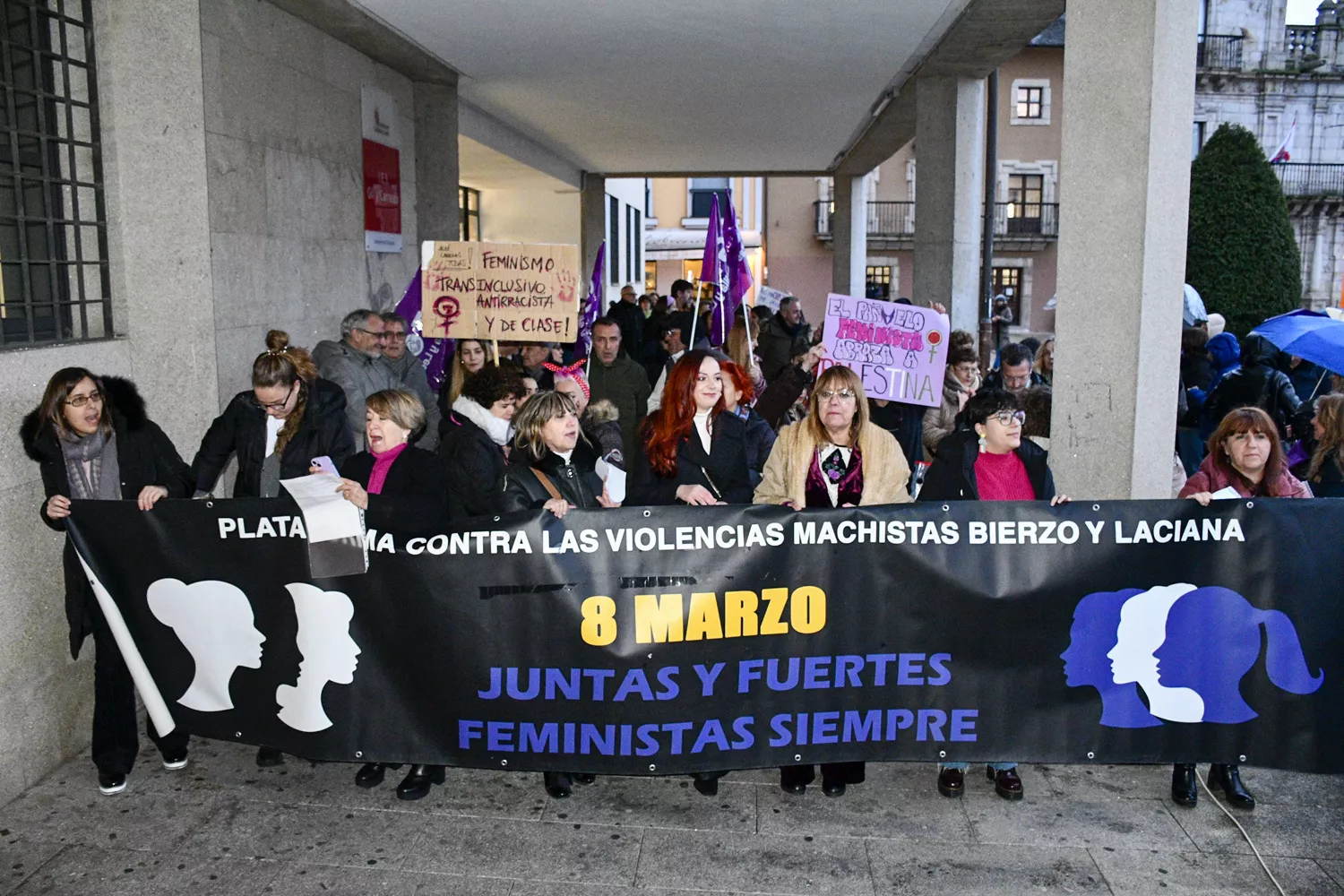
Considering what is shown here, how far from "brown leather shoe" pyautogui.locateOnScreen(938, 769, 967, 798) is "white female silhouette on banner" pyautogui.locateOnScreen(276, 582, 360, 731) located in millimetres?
2508

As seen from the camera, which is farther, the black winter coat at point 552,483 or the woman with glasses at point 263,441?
the woman with glasses at point 263,441

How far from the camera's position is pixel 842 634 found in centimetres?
470

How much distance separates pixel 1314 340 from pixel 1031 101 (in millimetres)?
43483

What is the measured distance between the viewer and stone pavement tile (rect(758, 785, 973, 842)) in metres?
4.80

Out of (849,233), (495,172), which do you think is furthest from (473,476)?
(849,233)

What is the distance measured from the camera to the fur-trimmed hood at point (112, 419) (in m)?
5.08

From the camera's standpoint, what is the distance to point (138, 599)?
498 cm

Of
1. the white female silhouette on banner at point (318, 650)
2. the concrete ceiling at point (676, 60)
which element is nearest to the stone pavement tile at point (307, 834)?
the white female silhouette on banner at point (318, 650)

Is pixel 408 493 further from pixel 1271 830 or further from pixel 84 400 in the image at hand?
pixel 1271 830

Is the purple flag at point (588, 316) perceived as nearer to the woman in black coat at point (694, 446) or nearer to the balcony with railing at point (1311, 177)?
the woman in black coat at point (694, 446)

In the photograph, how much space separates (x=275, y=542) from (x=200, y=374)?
2.17 m

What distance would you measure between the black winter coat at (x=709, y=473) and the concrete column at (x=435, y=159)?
263 inches

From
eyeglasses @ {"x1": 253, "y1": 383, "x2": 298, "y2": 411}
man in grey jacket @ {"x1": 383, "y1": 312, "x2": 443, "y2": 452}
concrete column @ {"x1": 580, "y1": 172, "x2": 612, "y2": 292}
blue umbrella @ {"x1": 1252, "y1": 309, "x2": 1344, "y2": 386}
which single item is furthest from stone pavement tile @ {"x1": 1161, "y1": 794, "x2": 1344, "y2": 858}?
concrete column @ {"x1": 580, "y1": 172, "x2": 612, "y2": 292}

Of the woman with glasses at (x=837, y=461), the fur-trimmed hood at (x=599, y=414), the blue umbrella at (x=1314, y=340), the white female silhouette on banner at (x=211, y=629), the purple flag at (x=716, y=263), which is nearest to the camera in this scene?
the white female silhouette on banner at (x=211, y=629)
